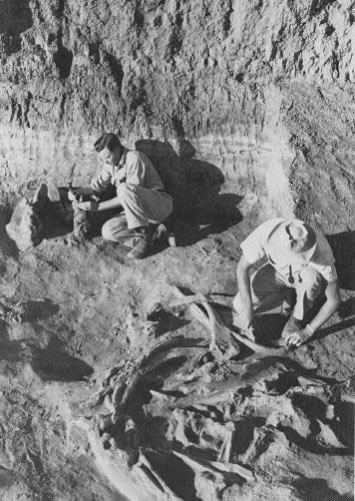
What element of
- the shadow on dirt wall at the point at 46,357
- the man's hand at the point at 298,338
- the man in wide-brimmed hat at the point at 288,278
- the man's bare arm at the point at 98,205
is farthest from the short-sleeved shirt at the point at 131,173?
the man's hand at the point at 298,338

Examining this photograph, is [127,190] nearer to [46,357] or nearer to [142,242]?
[142,242]

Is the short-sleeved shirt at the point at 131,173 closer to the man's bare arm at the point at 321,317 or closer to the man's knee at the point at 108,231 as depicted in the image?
the man's knee at the point at 108,231

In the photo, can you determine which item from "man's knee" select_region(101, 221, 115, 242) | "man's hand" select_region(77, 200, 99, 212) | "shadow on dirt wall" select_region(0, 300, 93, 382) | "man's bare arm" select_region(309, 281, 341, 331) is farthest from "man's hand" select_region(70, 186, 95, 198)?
"man's bare arm" select_region(309, 281, 341, 331)

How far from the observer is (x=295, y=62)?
638 cm

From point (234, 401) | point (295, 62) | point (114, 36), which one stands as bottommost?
point (234, 401)

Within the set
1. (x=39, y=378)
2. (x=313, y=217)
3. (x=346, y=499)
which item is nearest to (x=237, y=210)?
(x=313, y=217)

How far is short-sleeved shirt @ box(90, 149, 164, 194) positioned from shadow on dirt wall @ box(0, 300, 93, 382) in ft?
4.88

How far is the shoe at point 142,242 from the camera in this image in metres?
6.01

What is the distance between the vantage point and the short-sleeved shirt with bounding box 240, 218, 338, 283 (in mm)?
4949

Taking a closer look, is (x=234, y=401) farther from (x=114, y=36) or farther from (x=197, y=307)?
(x=114, y=36)

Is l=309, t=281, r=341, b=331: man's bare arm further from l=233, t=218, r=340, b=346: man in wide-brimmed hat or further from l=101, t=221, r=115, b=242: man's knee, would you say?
l=101, t=221, r=115, b=242: man's knee

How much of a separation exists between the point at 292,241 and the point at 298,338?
0.91m

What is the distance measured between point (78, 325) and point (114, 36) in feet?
9.76

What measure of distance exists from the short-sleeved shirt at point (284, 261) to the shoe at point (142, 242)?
125 centimetres
